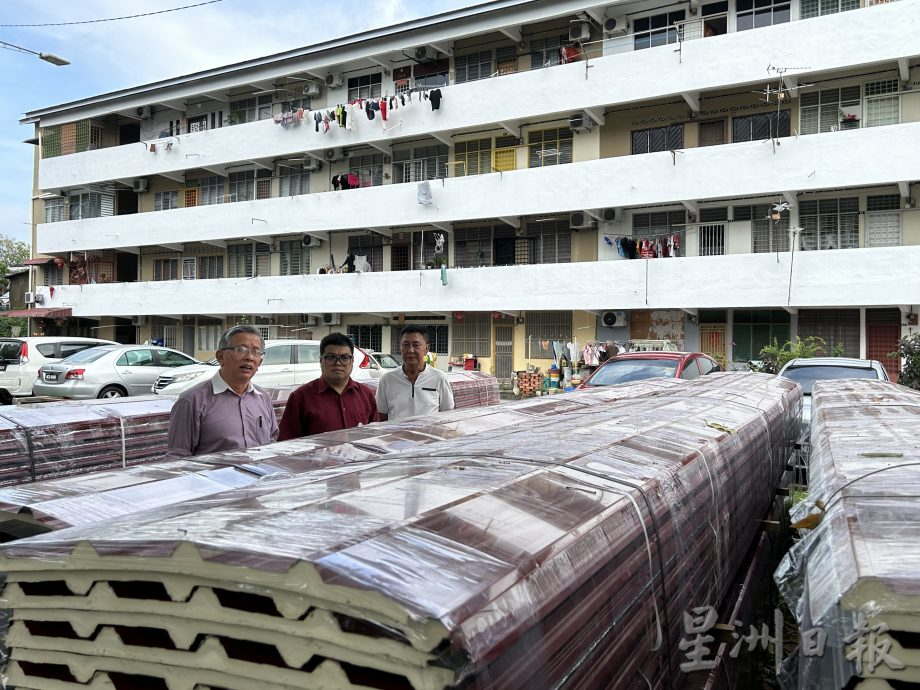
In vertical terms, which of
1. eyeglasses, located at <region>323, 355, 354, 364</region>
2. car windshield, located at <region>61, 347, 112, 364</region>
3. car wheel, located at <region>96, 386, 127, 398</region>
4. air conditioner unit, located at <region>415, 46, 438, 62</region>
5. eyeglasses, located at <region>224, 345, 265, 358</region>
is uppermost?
air conditioner unit, located at <region>415, 46, 438, 62</region>

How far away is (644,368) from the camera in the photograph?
9.86 meters

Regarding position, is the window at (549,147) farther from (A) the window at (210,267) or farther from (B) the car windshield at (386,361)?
(A) the window at (210,267)

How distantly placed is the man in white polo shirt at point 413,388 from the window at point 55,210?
87.2 feet

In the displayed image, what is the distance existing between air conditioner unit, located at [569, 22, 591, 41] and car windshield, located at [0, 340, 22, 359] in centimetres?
1472

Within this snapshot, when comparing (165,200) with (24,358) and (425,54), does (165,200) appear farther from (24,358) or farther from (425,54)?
(24,358)

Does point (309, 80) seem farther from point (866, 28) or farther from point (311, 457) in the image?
point (311, 457)

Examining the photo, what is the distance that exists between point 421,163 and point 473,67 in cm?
306

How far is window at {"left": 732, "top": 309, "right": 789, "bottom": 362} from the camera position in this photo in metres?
16.7

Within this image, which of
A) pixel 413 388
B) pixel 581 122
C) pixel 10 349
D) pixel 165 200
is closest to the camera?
pixel 413 388

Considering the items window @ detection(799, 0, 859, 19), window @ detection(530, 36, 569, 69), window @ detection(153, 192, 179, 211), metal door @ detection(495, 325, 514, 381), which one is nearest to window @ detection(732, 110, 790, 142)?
window @ detection(799, 0, 859, 19)

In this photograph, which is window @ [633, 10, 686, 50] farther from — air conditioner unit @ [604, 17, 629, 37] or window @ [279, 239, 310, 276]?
window @ [279, 239, 310, 276]

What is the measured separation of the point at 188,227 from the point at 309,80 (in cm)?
616

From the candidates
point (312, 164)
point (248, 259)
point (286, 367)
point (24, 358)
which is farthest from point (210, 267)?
point (286, 367)

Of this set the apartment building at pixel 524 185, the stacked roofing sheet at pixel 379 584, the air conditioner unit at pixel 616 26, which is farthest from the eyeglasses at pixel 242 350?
the air conditioner unit at pixel 616 26
